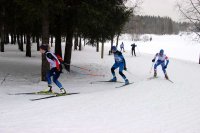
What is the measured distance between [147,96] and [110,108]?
2.56 meters

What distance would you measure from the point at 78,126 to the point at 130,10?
13.8 meters

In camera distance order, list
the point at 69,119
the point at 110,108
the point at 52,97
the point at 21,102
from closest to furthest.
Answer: the point at 69,119, the point at 110,108, the point at 21,102, the point at 52,97

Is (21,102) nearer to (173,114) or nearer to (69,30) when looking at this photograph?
(173,114)

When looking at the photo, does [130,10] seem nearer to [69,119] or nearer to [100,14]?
[100,14]

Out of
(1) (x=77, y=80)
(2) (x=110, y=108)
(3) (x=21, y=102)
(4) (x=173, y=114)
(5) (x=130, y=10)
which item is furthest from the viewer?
(5) (x=130, y=10)

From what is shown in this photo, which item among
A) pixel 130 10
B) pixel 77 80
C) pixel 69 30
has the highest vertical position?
pixel 130 10

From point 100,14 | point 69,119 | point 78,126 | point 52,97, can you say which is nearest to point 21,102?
point 52,97

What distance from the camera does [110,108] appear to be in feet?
31.5

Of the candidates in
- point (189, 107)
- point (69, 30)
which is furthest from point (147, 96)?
point (69, 30)

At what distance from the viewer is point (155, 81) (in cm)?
1584

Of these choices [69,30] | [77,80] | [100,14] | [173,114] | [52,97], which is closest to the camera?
[173,114]

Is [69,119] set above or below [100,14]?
below

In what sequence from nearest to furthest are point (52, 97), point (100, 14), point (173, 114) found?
point (173, 114), point (52, 97), point (100, 14)

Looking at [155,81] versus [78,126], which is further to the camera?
[155,81]
